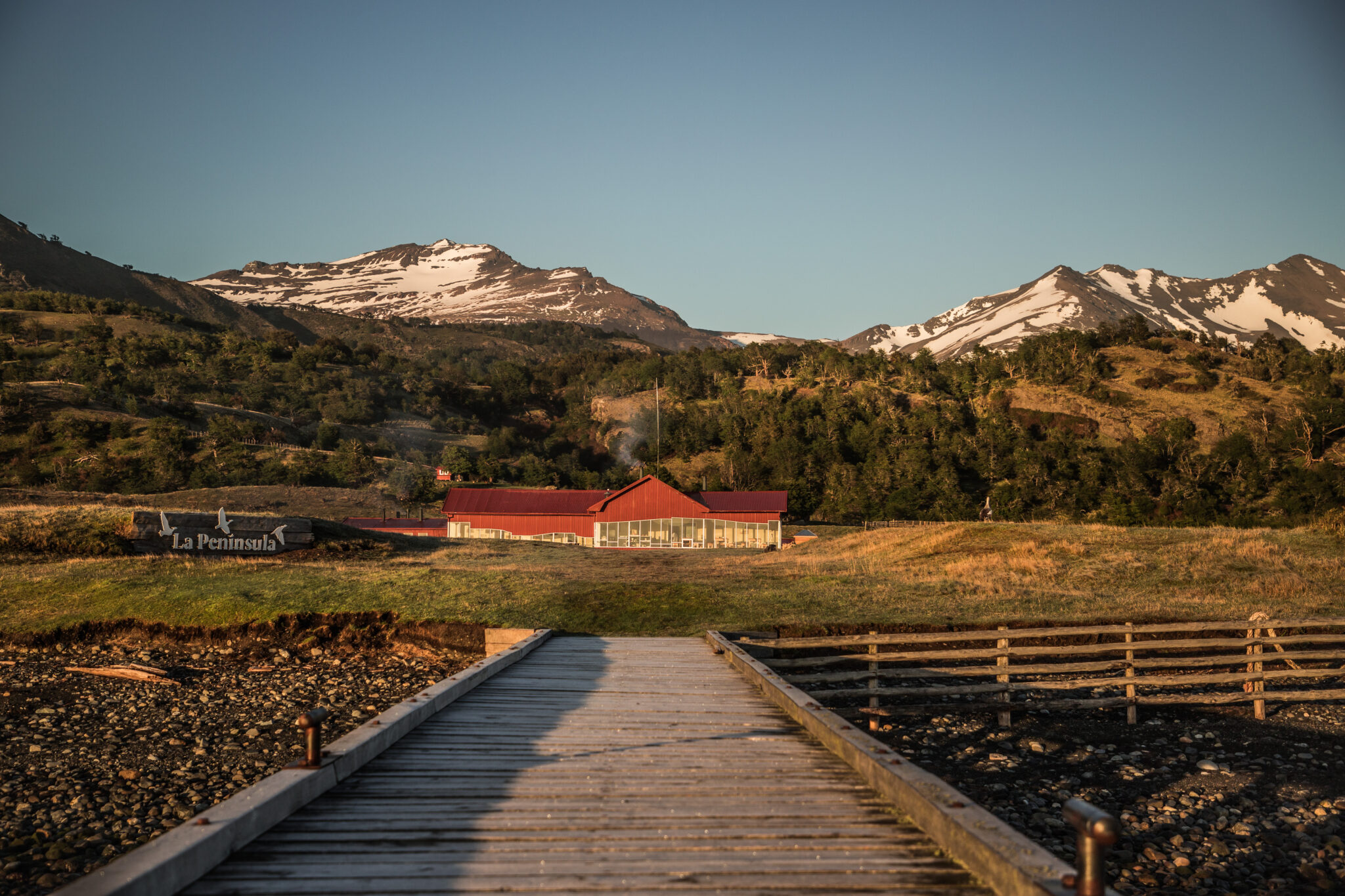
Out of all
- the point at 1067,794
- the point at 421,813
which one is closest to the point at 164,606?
the point at 421,813

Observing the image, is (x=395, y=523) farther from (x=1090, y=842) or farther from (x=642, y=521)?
(x=1090, y=842)

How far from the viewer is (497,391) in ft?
541

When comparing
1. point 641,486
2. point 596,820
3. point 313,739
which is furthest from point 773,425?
point 596,820

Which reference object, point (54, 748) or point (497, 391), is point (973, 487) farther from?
point (497, 391)

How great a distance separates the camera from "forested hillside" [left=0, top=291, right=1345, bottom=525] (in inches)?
2886

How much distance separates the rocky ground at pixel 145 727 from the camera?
8.27 meters

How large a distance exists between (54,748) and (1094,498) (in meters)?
82.4

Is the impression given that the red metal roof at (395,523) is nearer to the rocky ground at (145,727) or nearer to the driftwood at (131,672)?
the rocky ground at (145,727)

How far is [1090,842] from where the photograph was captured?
3709mm

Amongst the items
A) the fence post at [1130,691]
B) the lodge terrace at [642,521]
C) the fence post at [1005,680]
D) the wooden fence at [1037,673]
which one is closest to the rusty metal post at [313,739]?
the wooden fence at [1037,673]

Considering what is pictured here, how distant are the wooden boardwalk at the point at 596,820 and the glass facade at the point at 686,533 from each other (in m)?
47.1

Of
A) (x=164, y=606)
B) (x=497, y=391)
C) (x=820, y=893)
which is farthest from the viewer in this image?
(x=497, y=391)

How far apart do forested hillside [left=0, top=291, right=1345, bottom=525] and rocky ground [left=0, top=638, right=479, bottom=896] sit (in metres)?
59.9

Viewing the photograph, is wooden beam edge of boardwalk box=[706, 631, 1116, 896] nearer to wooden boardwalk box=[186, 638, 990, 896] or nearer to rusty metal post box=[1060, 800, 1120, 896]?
wooden boardwalk box=[186, 638, 990, 896]
